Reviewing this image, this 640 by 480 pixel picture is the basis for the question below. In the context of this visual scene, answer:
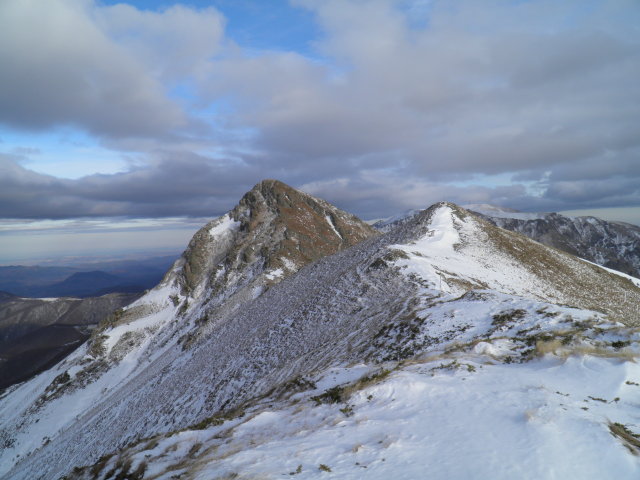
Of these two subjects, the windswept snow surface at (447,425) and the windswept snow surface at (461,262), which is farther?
the windswept snow surface at (461,262)

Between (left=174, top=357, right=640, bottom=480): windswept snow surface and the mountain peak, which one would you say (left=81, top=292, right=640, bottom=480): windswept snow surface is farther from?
the mountain peak

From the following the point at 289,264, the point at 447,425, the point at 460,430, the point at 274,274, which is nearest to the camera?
the point at 460,430

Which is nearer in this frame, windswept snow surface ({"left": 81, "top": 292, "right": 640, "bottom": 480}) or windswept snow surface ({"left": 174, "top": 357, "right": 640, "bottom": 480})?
windswept snow surface ({"left": 174, "top": 357, "right": 640, "bottom": 480})

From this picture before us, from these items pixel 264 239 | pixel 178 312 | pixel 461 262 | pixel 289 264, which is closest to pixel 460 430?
pixel 461 262

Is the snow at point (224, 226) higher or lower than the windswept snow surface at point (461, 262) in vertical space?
higher

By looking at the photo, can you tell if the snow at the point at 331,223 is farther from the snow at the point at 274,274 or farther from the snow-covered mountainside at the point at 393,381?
the snow-covered mountainside at the point at 393,381

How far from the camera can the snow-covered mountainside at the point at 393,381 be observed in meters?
6.99

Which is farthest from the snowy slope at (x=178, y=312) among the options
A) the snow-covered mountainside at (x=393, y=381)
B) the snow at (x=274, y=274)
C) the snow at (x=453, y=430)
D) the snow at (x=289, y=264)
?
the snow at (x=453, y=430)

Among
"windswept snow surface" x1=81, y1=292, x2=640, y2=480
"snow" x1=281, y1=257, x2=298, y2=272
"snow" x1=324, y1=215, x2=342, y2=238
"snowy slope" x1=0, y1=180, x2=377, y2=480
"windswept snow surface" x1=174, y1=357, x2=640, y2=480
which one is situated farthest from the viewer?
"snow" x1=324, y1=215, x2=342, y2=238

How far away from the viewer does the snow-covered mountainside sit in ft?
22.9

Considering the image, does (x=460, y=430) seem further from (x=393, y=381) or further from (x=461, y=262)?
(x=461, y=262)

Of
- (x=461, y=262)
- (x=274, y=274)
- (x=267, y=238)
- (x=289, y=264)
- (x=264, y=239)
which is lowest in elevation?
(x=274, y=274)

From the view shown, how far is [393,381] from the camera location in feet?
34.2

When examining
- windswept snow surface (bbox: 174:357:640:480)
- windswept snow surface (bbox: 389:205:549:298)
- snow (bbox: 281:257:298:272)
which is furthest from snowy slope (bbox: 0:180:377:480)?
windswept snow surface (bbox: 174:357:640:480)
